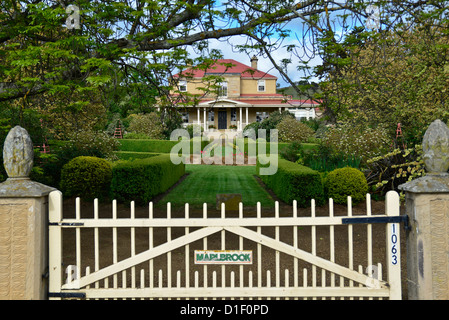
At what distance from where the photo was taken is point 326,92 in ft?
23.2

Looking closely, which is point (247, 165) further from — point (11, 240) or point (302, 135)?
point (11, 240)

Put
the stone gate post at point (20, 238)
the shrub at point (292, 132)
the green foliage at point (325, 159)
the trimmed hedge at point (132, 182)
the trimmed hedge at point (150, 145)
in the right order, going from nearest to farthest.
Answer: the stone gate post at point (20, 238)
the trimmed hedge at point (132, 182)
the green foliage at point (325, 159)
the trimmed hedge at point (150, 145)
the shrub at point (292, 132)

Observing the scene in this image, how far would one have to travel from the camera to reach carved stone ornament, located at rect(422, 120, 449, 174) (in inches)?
132

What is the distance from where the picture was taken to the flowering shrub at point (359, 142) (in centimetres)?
1248

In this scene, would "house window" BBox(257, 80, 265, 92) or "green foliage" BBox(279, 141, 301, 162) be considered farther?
"house window" BBox(257, 80, 265, 92)

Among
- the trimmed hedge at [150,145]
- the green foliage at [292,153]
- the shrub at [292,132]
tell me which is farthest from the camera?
the shrub at [292,132]

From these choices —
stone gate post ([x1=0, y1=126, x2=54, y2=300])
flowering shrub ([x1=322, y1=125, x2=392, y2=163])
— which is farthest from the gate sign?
flowering shrub ([x1=322, y1=125, x2=392, y2=163])

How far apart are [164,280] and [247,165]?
17.0 m

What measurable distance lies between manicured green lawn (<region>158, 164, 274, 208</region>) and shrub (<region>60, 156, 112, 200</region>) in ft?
6.69

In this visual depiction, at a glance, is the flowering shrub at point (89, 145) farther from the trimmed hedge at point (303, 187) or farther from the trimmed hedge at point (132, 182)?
the trimmed hedge at point (303, 187)

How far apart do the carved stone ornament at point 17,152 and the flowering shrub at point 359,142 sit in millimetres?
10727

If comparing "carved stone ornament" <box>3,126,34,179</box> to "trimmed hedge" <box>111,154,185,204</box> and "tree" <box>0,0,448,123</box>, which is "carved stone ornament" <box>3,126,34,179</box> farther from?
"trimmed hedge" <box>111,154,185,204</box>

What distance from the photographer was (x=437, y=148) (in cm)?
337

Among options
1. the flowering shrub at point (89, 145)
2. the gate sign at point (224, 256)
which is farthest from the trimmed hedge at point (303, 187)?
the flowering shrub at point (89, 145)
